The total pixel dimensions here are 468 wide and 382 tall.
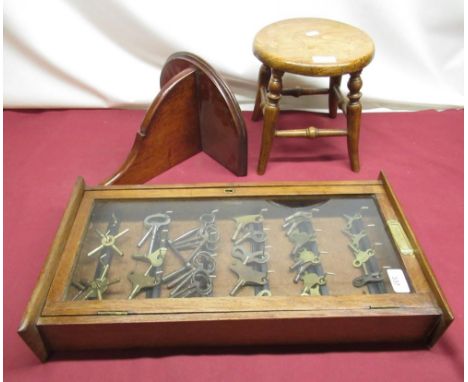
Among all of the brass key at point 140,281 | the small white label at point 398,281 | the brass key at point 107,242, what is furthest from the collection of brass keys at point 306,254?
the brass key at point 107,242

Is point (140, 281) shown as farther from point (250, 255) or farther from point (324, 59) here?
point (324, 59)

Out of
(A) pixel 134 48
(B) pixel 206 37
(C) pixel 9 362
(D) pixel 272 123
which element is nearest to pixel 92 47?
(A) pixel 134 48

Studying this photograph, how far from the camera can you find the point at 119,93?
6.97 ft

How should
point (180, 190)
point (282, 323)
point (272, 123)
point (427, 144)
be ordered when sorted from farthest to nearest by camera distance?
point (427, 144)
point (272, 123)
point (180, 190)
point (282, 323)

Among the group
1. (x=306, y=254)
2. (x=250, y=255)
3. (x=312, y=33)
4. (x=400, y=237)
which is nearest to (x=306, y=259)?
(x=306, y=254)

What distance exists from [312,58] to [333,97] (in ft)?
1.76

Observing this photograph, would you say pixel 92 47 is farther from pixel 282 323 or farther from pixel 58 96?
pixel 282 323

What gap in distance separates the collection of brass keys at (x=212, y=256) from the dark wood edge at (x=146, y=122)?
0.98ft

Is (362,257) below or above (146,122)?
below

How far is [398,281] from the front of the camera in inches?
44.4

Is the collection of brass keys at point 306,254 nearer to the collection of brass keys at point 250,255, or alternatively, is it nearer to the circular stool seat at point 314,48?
the collection of brass keys at point 250,255

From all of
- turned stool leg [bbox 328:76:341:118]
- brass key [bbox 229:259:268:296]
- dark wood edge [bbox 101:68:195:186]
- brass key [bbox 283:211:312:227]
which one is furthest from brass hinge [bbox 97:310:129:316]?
turned stool leg [bbox 328:76:341:118]

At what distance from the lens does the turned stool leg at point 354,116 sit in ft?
5.13

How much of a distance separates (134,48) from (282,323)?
1.43m
